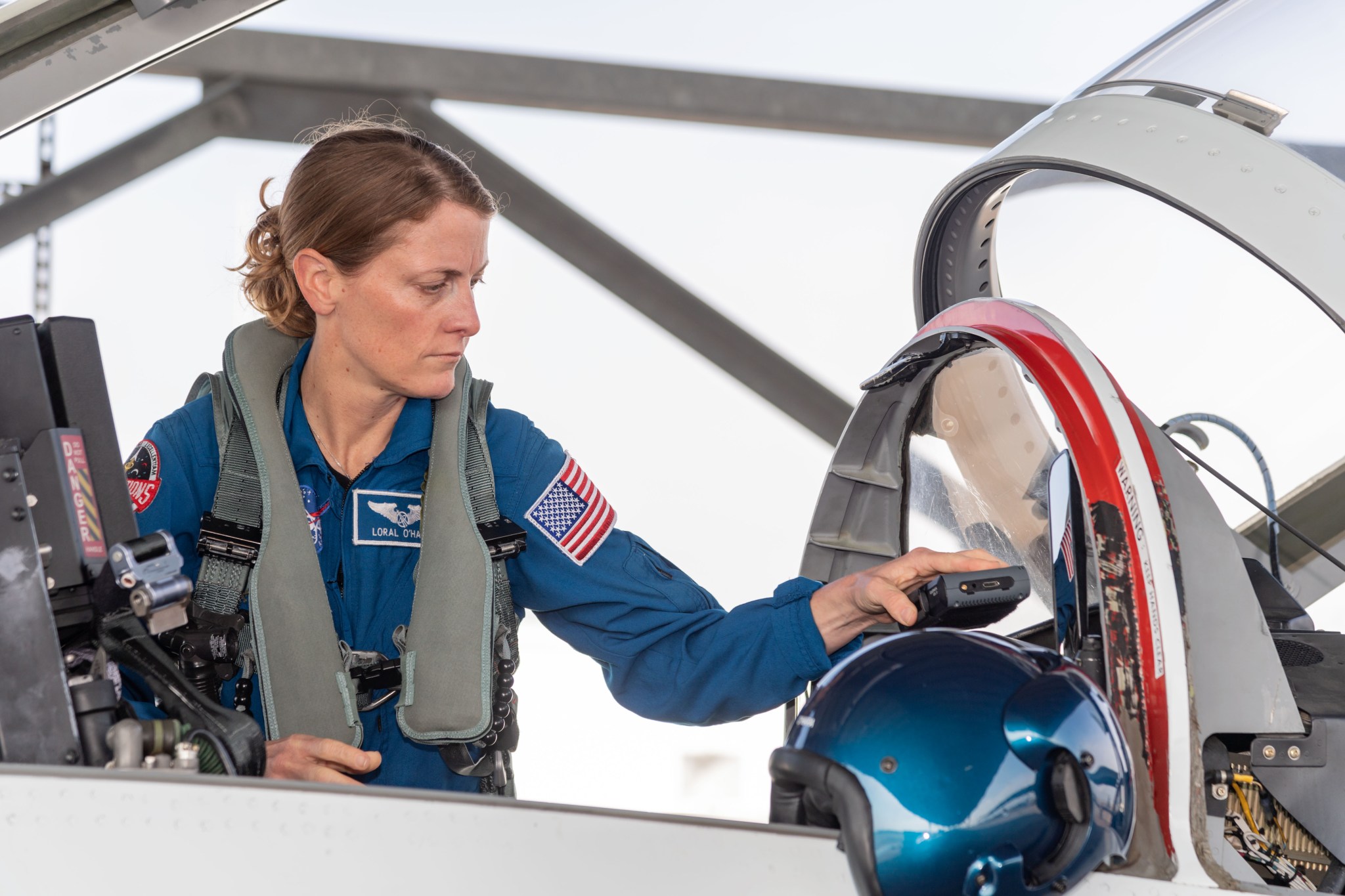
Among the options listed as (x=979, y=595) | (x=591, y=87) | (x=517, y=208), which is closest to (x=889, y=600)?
(x=979, y=595)

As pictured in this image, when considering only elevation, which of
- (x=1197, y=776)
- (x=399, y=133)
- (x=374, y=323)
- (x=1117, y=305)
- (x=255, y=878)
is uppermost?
(x=399, y=133)

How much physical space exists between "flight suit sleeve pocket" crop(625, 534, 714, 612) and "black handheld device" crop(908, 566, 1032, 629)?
0.47 m

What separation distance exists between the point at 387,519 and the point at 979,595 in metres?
0.87

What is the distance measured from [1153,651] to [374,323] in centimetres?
111

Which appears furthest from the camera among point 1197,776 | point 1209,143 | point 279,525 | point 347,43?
point 347,43

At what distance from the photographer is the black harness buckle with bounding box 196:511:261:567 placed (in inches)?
60.2

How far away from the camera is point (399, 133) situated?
1.81m

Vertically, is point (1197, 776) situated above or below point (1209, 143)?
below

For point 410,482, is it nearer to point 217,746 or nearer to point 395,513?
point 395,513

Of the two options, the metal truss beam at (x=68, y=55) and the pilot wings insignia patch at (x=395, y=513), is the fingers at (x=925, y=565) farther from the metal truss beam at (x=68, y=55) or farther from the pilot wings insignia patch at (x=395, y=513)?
the metal truss beam at (x=68, y=55)

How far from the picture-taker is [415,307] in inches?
65.4

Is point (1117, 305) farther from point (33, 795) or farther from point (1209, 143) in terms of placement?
point (33, 795)

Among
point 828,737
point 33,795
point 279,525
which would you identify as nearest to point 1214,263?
point 828,737

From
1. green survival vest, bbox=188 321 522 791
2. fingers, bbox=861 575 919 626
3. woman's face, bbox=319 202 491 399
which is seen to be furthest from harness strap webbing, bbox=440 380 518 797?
fingers, bbox=861 575 919 626
